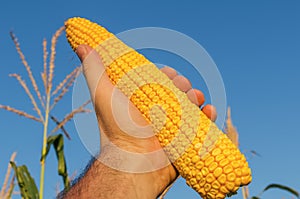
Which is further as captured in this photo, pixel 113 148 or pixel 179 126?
pixel 113 148

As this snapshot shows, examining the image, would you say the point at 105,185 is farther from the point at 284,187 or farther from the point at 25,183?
the point at 284,187

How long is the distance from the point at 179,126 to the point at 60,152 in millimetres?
2291

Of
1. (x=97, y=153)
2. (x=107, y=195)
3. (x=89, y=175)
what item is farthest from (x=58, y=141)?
(x=107, y=195)

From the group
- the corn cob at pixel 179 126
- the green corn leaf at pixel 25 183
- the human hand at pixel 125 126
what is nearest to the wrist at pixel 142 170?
the human hand at pixel 125 126

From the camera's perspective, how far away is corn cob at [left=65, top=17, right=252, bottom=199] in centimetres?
248

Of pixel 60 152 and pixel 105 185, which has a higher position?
pixel 60 152

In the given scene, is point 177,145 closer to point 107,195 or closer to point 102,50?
point 107,195

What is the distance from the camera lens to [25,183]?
428cm

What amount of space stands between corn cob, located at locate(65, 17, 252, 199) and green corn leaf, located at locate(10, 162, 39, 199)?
1.58 metres

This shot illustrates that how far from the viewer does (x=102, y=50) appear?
319 centimetres

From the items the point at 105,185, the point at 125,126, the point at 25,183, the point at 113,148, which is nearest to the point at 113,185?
the point at 105,185

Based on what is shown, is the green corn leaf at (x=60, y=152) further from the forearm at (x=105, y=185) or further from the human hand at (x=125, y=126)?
the forearm at (x=105, y=185)

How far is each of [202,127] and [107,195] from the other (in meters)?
0.73

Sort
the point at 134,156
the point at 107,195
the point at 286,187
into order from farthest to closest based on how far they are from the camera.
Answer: the point at 286,187, the point at 134,156, the point at 107,195
